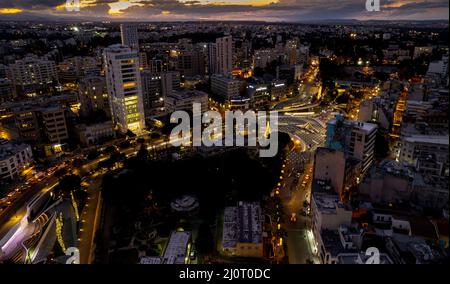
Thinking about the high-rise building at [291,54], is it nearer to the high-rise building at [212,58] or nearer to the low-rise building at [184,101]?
the high-rise building at [212,58]

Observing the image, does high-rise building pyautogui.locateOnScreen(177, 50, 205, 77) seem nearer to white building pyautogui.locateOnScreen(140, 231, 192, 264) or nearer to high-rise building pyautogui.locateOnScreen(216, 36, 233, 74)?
high-rise building pyautogui.locateOnScreen(216, 36, 233, 74)

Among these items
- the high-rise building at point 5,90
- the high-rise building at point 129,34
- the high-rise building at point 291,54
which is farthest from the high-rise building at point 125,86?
the high-rise building at point 291,54

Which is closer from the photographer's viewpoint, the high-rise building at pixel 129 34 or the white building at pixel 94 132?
the white building at pixel 94 132

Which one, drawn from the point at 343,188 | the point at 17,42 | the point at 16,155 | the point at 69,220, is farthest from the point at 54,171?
the point at 17,42

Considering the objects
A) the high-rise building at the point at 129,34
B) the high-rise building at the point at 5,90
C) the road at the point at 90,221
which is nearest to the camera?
the road at the point at 90,221

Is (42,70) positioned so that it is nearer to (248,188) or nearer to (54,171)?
(54,171)

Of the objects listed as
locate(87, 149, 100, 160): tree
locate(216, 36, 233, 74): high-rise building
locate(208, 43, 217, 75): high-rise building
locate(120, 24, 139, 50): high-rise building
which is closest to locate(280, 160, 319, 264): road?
locate(87, 149, 100, 160): tree
